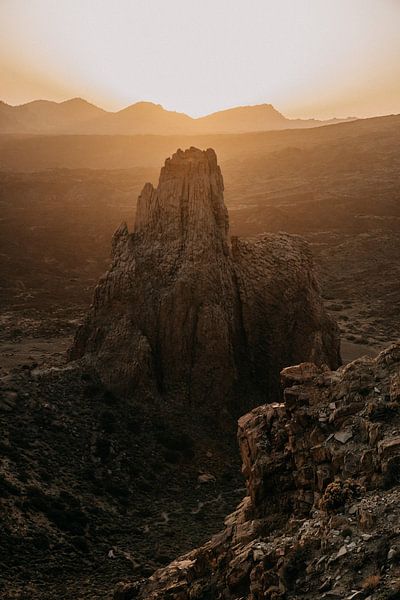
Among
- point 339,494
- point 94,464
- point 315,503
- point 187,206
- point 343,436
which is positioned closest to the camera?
point 339,494

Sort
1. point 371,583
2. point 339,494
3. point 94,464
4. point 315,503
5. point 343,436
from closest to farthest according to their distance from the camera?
point 371,583
point 339,494
point 315,503
point 343,436
point 94,464

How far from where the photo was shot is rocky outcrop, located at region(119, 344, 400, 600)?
1198 centimetres

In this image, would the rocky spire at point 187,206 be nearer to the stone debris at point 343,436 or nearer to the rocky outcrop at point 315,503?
the rocky outcrop at point 315,503

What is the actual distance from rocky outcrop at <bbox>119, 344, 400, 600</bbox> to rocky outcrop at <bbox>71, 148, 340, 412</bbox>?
18454 millimetres

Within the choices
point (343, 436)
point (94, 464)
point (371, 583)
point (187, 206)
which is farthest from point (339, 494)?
point (187, 206)

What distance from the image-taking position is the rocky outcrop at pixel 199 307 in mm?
38812

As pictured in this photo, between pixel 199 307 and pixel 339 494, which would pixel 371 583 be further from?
pixel 199 307

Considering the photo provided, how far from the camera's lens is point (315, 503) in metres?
15.5

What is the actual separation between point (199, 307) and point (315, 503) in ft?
82.2

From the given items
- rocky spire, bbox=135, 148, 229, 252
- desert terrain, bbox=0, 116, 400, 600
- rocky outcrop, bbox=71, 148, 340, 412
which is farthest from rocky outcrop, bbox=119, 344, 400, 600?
rocky spire, bbox=135, 148, 229, 252

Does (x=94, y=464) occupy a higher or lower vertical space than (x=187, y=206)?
lower

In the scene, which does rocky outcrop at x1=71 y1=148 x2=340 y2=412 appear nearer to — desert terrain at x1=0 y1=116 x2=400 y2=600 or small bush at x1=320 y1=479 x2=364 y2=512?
desert terrain at x1=0 y1=116 x2=400 y2=600

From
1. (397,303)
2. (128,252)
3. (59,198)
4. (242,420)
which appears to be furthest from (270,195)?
(242,420)

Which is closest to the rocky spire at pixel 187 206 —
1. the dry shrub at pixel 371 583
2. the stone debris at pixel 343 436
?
the stone debris at pixel 343 436
